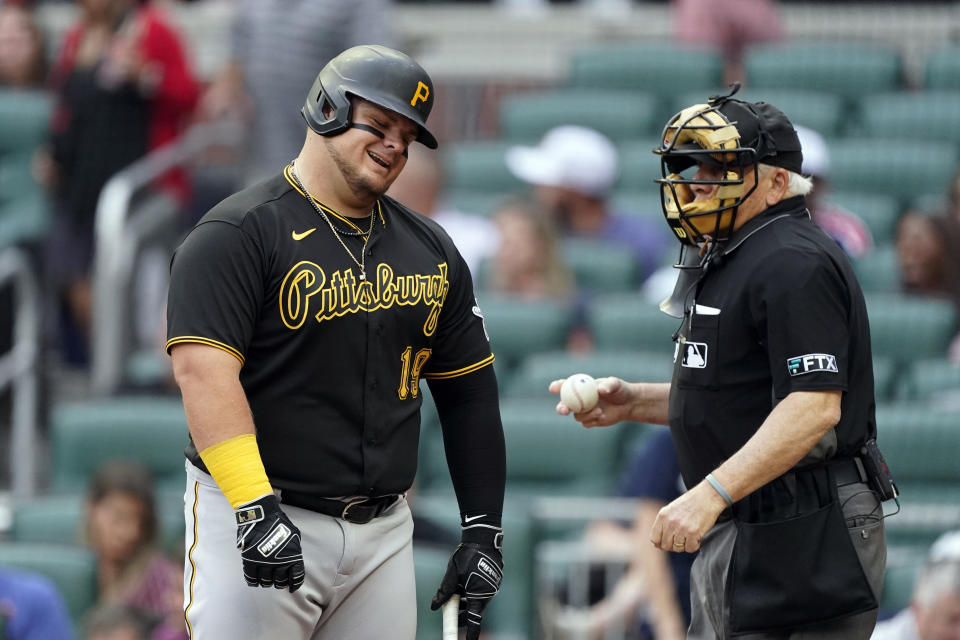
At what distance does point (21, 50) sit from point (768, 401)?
288 inches

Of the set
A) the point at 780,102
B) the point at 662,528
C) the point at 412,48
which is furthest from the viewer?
the point at 412,48

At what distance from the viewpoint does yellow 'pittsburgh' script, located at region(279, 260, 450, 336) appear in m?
3.36

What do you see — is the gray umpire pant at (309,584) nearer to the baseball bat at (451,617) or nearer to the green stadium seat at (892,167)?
the baseball bat at (451,617)

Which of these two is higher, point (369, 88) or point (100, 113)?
point (369, 88)

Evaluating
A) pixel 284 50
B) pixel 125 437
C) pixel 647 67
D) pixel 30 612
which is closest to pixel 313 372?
pixel 30 612

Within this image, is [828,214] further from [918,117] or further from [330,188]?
[330,188]

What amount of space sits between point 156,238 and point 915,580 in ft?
14.7

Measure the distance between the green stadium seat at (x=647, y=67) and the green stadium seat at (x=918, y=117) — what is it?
1.06 meters

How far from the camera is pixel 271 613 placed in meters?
3.38

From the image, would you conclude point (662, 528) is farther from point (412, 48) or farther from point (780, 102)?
point (412, 48)

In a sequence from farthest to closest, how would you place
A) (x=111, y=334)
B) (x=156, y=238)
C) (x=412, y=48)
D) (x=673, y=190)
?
(x=412, y=48), (x=156, y=238), (x=111, y=334), (x=673, y=190)

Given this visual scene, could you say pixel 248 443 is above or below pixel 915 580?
above

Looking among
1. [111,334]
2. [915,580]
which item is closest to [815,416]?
[915,580]

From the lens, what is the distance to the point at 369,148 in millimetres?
3410
